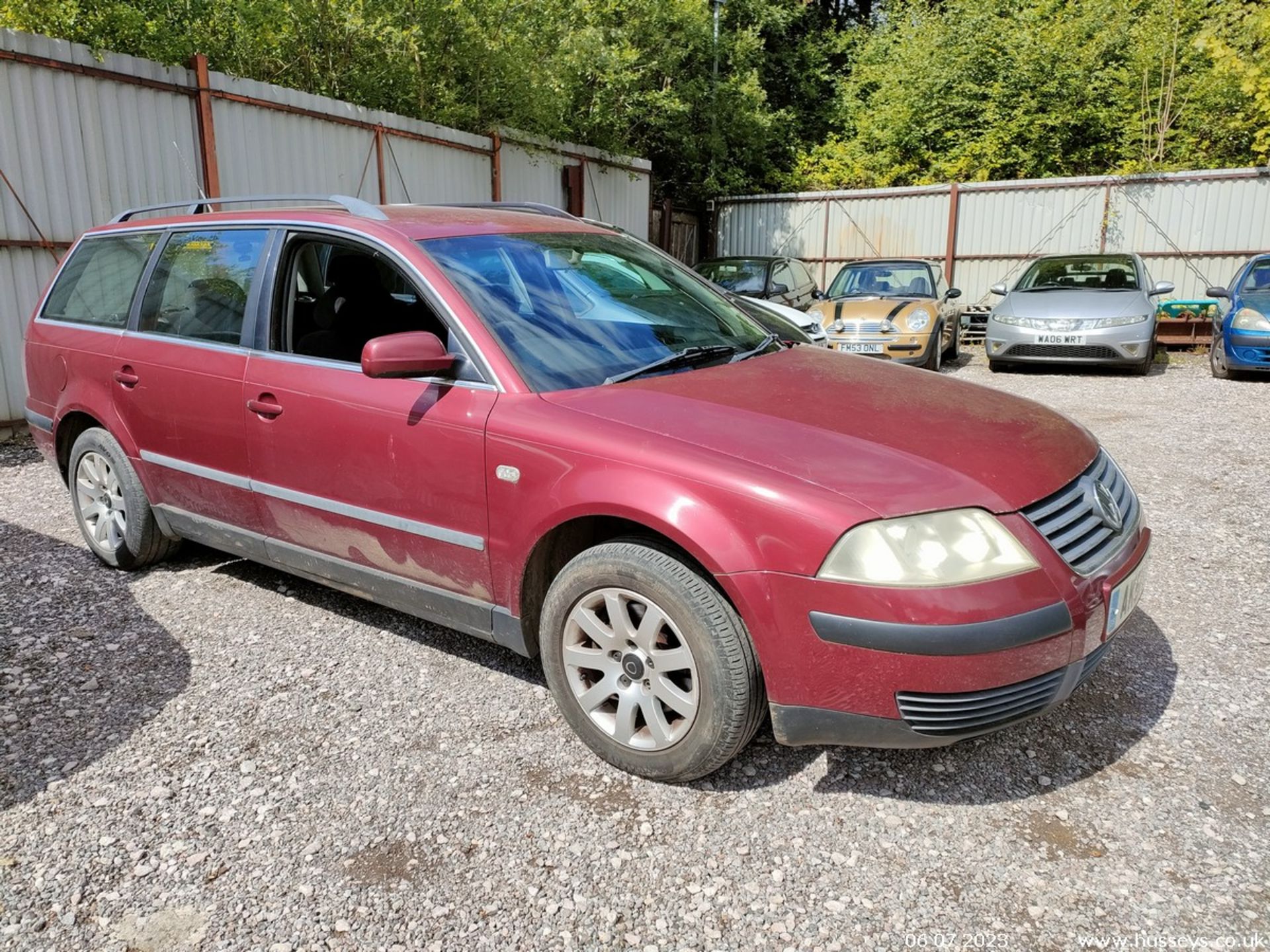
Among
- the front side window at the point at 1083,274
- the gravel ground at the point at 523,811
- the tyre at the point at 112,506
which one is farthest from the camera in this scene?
the front side window at the point at 1083,274

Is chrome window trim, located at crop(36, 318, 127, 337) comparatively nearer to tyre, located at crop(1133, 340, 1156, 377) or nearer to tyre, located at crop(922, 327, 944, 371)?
tyre, located at crop(922, 327, 944, 371)

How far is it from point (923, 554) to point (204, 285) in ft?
10.8

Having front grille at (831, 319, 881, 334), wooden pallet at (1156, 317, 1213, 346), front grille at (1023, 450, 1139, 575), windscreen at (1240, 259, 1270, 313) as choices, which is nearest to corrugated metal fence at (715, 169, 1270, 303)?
wooden pallet at (1156, 317, 1213, 346)

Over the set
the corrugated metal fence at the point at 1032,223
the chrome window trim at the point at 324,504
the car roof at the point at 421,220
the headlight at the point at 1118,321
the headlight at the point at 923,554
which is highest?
the corrugated metal fence at the point at 1032,223

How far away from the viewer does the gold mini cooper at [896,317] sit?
10.9m

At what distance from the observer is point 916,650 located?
233cm

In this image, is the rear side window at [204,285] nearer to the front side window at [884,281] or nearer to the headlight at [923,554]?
the headlight at [923,554]

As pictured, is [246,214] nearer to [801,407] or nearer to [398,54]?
[801,407]

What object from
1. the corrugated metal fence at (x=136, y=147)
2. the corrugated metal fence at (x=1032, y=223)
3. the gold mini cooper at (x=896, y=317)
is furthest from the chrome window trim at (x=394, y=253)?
the corrugated metal fence at (x=1032, y=223)

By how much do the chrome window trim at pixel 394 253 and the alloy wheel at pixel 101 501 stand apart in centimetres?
124

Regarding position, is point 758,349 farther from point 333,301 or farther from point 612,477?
point 333,301

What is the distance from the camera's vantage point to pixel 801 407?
9.40ft

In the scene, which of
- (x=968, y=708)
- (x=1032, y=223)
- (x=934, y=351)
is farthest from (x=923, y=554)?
(x=1032, y=223)

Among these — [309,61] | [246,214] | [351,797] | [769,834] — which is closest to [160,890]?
[351,797]
